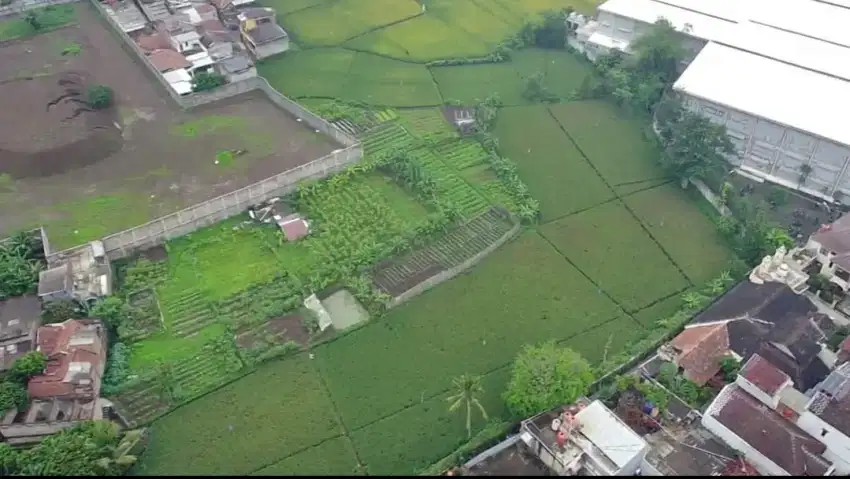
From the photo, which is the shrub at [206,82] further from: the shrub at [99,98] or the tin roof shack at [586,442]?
the tin roof shack at [586,442]

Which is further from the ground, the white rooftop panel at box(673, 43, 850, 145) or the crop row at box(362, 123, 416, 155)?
the white rooftop panel at box(673, 43, 850, 145)

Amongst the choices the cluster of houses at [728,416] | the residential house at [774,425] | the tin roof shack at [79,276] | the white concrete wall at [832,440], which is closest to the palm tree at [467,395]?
the cluster of houses at [728,416]

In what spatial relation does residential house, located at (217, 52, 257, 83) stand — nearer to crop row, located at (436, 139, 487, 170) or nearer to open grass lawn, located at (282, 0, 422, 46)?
open grass lawn, located at (282, 0, 422, 46)

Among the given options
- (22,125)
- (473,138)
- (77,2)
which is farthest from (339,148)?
(77,2)

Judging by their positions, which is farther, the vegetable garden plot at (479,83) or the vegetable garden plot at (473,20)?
the vegetable garden plot at (473,20)

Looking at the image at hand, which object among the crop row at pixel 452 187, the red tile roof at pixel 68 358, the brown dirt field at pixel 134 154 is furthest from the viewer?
the crop row at pixel 452 187

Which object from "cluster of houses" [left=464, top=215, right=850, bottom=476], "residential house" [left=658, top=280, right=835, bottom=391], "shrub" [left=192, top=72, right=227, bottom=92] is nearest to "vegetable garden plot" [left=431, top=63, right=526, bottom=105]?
"shrub" [left=192, top=72, right=227, bottom=92]
